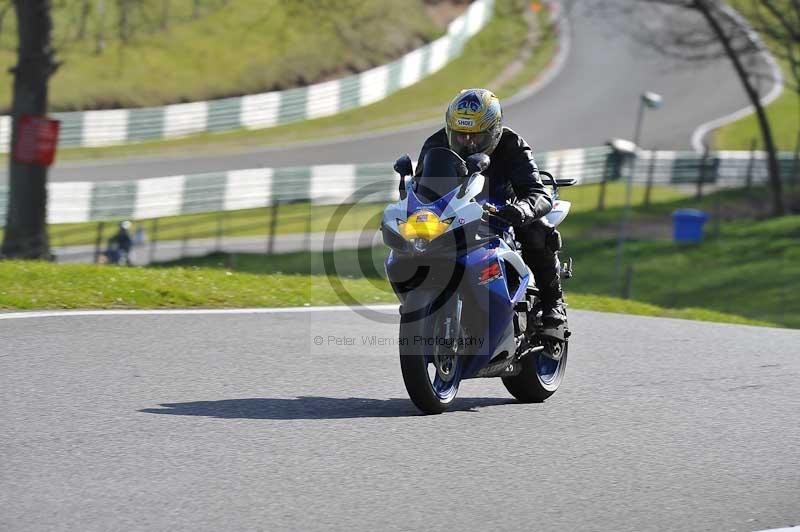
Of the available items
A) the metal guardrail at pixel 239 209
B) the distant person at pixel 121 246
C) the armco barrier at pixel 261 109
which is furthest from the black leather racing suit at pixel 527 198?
the armco barrier at pixel 261 109

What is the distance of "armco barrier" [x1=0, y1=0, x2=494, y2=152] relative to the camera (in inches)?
1574

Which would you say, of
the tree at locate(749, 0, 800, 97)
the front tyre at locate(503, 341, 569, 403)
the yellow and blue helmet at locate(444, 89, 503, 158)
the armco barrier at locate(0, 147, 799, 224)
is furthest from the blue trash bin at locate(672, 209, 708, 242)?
the yellow and blue helmet at locate(444, 89, 503, 158)

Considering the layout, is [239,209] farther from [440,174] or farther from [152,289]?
[440,174]

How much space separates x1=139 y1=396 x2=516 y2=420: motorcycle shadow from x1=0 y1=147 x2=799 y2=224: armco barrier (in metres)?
17.2

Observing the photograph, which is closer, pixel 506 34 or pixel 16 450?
pixel 16 450

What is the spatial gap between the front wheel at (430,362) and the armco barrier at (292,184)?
57.0 ft

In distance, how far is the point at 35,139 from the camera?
1883 cm

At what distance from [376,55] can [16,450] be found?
4608 centimetres

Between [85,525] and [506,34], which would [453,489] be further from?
[506,34]

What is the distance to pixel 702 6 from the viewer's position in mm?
30312

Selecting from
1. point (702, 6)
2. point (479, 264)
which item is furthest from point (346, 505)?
point (702, 6)

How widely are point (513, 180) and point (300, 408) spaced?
1.87m

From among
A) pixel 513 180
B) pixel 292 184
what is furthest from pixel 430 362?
pixel 292 184

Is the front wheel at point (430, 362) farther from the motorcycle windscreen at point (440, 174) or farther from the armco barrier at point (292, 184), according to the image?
the armco barrier at point (292, 184)
